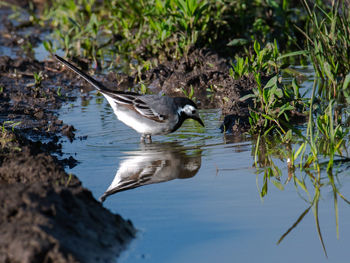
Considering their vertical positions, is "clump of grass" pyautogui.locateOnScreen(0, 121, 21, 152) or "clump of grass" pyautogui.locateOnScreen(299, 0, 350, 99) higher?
"clump of grass" pyautogui.locateOnScreen(299, 0, 350, 99)

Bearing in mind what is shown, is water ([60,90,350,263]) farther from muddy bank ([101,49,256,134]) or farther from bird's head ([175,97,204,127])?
muddy bank ([101,49,256,134])

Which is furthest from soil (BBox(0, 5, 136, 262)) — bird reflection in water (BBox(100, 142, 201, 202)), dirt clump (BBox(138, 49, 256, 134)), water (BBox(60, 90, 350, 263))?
dirt clump (BBox(138, 49, 256, 134))

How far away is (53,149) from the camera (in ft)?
25.2

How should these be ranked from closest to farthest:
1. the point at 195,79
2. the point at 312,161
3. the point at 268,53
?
the point at 312,161 → the point at 268,53 → the point at 195,79

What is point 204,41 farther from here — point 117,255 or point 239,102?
point 117,255

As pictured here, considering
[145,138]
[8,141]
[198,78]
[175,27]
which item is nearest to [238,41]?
[198,78]

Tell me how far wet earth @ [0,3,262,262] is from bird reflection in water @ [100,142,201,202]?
70cm

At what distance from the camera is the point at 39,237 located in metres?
4.29

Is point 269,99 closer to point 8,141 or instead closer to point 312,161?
point 312,161

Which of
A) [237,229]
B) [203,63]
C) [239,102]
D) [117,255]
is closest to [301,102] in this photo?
[239,102]

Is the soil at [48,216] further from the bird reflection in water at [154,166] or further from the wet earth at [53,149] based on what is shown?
the bird reflection in water at [154,166]

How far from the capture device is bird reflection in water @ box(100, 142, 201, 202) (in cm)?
654

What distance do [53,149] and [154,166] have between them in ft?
4.64

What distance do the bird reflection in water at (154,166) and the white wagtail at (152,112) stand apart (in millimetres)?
265
